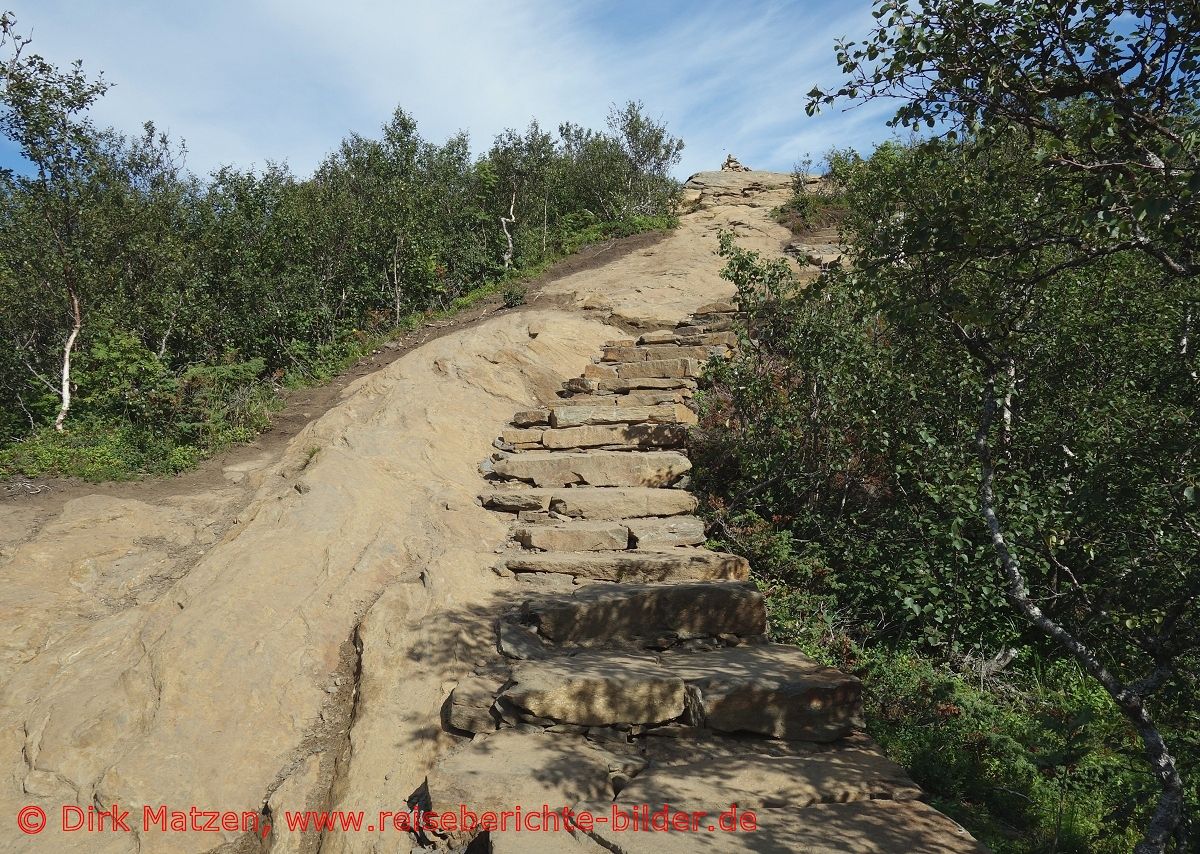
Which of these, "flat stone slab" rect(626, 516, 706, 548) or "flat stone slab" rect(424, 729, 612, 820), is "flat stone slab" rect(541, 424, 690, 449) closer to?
"flat stone slab" rect(626, 516, 706, 548)

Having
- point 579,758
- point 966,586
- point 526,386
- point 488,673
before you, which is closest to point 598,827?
point 579,758

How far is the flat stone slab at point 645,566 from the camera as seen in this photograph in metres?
5.25

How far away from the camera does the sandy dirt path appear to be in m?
3.78

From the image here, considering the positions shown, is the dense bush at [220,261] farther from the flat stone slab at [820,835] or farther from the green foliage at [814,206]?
the flat stone slab at [820,835]

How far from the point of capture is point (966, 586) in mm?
5805

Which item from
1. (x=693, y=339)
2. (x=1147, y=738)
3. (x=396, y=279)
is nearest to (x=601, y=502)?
(x=1147, y=738)

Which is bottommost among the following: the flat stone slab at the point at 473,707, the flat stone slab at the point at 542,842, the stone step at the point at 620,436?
the flat stone slab at the point at 542,842

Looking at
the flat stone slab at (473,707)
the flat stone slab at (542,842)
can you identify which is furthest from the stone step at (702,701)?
the flat stone slab at (542,842)

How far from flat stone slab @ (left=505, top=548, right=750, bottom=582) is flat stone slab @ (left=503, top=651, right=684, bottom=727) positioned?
4.57ft

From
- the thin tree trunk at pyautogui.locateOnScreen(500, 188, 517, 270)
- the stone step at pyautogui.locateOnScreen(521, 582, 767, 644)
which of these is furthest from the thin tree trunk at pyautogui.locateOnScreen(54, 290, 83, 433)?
the thin tree trunk at pyautogui.locateOnScreen(500, 188, 517, 270)

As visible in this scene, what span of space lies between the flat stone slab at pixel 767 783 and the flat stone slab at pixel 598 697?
357 mm

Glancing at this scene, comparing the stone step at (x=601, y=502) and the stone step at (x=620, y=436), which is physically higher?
the stone step at (x=620, y=436)

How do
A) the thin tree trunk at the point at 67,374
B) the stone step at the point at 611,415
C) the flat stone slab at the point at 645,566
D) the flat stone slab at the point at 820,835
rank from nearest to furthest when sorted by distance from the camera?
the flat stone slab at the point at 820,835 → the flat stone slab at the point at 645,566 → the stone step at the point at 611,415 → the thin tree trunk at the point at 67,374

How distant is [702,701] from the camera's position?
378 cm
